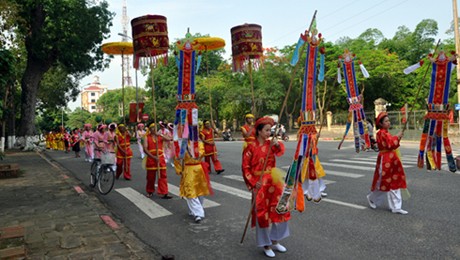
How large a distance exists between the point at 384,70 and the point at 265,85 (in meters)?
10.5

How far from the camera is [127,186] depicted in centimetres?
930

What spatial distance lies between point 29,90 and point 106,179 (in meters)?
20.4

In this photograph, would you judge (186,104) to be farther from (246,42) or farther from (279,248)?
(279,248)

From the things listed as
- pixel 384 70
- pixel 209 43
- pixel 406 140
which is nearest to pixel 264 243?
pixel 209 43

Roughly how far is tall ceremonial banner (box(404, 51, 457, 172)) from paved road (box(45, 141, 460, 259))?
34.5 inches

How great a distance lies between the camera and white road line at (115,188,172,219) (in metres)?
6.35

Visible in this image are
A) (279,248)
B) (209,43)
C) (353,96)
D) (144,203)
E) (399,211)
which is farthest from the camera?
(353,96)

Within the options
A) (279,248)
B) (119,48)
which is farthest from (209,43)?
(279,248)

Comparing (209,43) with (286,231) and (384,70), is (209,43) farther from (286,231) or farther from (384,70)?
(384,70)

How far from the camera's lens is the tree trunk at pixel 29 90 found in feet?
81.0

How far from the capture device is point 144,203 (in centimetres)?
718

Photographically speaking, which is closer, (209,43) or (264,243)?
(264,243)

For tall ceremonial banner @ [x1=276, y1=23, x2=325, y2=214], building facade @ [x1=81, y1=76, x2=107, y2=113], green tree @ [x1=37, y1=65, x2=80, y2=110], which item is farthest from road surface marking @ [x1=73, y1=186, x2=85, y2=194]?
building facade @ [x1=81, y1=76, x2=107, y2=113]

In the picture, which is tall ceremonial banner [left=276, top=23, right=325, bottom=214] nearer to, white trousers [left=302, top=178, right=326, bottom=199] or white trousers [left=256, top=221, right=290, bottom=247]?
white trousers [left=256, top=221, right=290, bottom=247]
